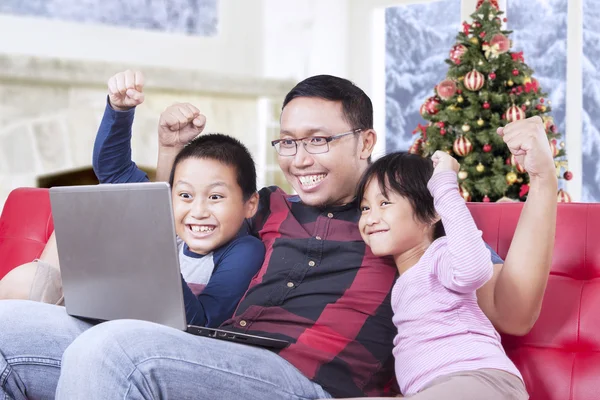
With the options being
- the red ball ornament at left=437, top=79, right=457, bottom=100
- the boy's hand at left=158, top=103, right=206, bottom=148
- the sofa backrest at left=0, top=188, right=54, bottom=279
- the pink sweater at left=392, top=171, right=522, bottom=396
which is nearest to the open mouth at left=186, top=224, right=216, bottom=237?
the boy's hand at left=158, top=103, right=206, bottom=148

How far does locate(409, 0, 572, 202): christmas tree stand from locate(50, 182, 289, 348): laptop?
2.54 metres

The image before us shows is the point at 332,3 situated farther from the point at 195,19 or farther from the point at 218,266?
the point at 218,266

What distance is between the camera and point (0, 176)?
439 cm

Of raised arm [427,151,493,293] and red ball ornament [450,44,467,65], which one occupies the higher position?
red ball ornament [450,44,467,65]

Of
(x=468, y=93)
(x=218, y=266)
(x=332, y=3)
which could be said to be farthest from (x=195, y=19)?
(x=218, y=266)

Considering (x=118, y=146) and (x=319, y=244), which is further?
(x=118, y=146)

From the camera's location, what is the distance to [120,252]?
1402mm

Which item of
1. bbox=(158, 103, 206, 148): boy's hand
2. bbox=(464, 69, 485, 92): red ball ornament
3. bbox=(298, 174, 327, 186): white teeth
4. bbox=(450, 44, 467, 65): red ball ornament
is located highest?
bbox=(450, 44, 467, 65): red ball ornament

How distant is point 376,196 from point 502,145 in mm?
2397

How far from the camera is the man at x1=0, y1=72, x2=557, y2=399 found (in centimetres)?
130

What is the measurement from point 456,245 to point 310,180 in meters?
0.46

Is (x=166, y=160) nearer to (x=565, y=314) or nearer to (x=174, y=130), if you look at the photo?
(x=174, y=130)

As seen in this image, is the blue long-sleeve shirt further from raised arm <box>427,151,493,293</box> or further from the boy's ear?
raised arm <box>427,151,493,293</box>

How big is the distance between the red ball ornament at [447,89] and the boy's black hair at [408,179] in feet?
7.70
